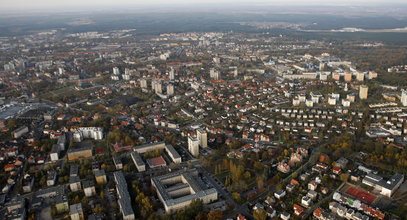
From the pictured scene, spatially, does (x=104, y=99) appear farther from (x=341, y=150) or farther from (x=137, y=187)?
(x=341, y=150)

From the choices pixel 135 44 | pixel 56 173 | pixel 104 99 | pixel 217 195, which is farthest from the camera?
pixel 135 44

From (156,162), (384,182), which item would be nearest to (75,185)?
(156,162)

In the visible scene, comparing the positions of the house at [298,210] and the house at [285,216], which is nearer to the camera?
the house at [285,216]

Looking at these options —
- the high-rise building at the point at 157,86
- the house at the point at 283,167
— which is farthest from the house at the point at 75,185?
the high-rise building at the point at 157,86

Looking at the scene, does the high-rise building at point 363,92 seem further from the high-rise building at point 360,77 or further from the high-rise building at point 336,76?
the high-rise building at point 336,76

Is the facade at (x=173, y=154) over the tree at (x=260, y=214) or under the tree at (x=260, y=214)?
over

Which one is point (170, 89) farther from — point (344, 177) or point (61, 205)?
point (344, 177)

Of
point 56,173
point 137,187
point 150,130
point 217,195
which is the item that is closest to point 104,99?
point 150,130
